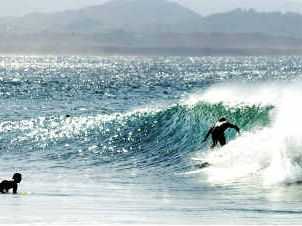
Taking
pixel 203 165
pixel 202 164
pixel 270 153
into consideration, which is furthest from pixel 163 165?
pixel 270 153

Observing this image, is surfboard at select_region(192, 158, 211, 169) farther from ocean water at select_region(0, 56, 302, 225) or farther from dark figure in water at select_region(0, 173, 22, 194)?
dark figure in water at select_region(0, 173, 22, 194)

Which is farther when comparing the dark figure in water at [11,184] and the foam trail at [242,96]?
the foam trail at [242,96]

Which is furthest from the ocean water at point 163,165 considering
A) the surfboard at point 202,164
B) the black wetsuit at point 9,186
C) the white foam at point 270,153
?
the black wetsuit at point 9,186

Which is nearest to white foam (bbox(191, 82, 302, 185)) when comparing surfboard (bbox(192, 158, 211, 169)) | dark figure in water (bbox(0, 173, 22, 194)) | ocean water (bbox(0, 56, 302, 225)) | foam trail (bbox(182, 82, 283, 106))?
ocean water (bbox(0, 56, 302, 225))

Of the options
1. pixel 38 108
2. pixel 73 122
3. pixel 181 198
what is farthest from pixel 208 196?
pixel 38 108

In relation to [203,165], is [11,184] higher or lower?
higher

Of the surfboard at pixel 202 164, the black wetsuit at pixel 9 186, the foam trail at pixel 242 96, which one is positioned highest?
the foam trail at pixel 242 96

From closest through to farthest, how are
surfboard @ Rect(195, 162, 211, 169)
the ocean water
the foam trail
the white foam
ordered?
the ocean water
the white foam
surfboard @ Rect(195, 162, 211, 169)
the foam trail

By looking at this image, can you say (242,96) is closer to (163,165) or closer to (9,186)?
(163,165)

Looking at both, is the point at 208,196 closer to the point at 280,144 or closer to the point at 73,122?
the point at 280,144

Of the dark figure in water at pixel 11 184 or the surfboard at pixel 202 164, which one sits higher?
the dark figure in water at pixel 11 184

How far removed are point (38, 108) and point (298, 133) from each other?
38.6 meters

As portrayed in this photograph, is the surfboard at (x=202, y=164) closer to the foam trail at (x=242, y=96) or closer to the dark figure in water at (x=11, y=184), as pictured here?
the foam trail at (x=242, y=96)

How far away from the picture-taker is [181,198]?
797 inches
